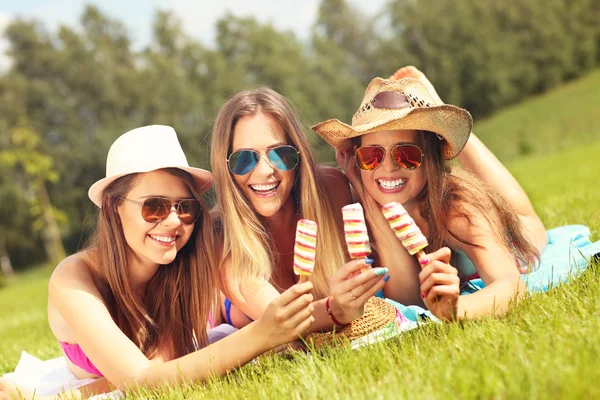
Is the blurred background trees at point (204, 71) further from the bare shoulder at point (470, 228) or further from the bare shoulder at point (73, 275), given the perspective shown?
the bare shoulder at point (470, 228)

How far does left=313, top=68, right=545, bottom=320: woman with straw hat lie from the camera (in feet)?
12.6

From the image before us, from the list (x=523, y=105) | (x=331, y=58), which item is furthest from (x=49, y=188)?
(x=523, y=105)

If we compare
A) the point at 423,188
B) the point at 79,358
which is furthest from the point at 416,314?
the point at 79,358

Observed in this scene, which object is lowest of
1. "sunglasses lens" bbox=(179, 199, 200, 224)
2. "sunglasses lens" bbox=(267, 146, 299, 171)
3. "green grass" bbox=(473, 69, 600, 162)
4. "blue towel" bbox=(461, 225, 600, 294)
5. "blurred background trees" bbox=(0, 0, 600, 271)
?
"green grass" bbox=(473, 69, 600, 162)

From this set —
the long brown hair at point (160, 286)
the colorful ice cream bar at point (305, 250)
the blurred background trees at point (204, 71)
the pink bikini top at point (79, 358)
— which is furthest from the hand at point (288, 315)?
the blurred background trees at point (204, 71)

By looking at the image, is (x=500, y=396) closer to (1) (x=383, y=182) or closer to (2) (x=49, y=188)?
(1) (x=383, y=182)

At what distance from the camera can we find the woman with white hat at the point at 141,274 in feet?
11.9

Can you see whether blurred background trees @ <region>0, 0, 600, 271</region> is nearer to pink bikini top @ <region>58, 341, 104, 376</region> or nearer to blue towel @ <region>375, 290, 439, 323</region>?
pink bikini top @ <region>58, 341, 104, 376</region>

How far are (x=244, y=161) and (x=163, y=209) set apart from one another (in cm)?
62

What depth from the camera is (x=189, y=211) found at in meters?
4.04

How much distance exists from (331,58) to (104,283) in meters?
47.4

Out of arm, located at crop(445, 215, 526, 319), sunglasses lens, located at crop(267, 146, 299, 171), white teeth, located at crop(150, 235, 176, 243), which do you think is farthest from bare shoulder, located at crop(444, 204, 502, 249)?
white teeth, located at crop(150, 235, 176, 243)

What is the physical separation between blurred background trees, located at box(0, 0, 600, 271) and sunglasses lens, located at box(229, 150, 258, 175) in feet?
86.3

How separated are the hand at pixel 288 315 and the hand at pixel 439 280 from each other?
59 centimetres
